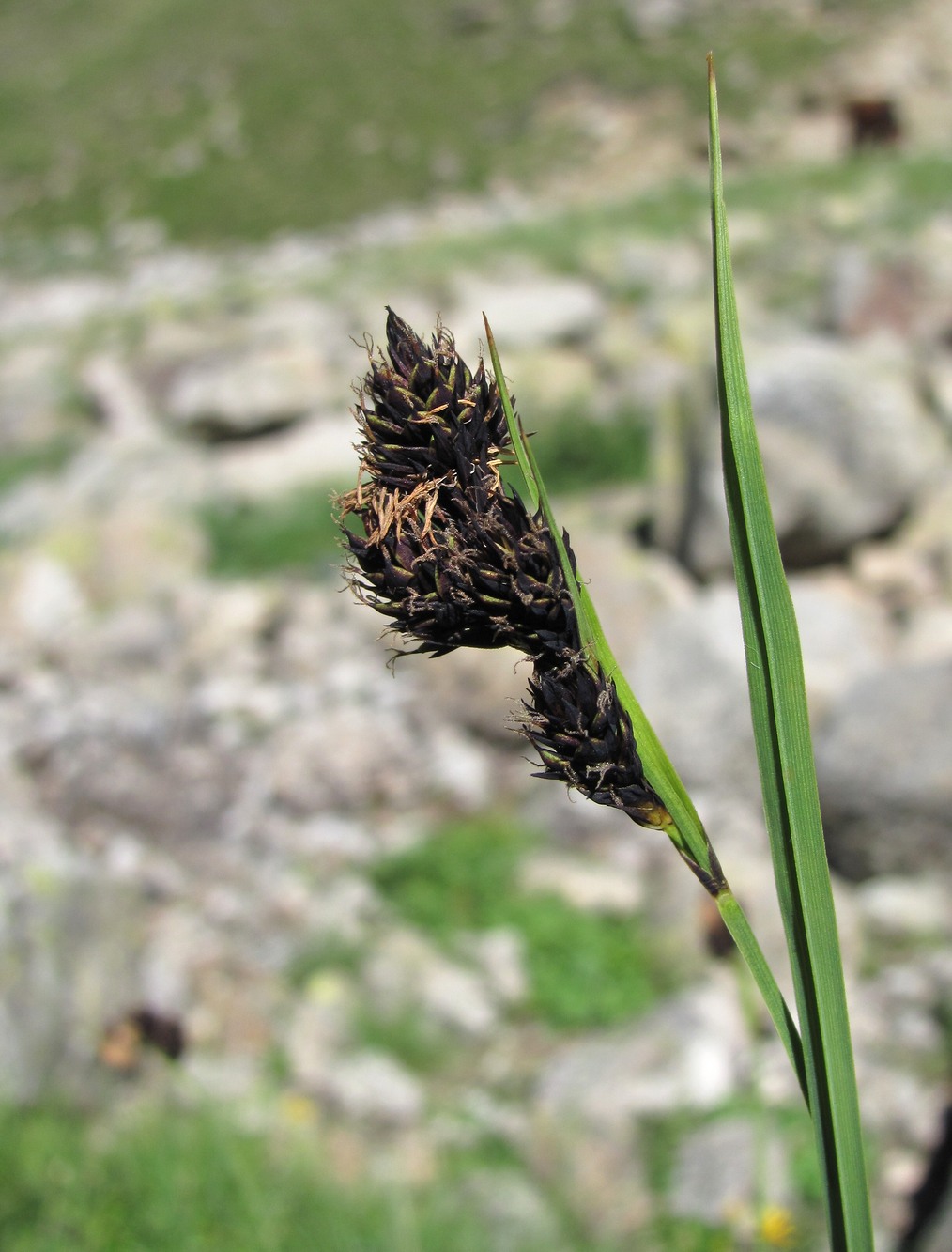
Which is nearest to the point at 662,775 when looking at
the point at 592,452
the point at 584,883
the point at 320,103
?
the point at 584,883

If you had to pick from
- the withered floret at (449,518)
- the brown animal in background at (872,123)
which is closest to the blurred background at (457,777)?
the withered floret at (449,518)

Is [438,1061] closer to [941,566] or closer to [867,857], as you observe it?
[867,857]

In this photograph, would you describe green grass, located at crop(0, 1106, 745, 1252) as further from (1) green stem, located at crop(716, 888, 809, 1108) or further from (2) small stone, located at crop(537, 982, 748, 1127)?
(1) green stem, located at crop(716, 888, 809, 1108)

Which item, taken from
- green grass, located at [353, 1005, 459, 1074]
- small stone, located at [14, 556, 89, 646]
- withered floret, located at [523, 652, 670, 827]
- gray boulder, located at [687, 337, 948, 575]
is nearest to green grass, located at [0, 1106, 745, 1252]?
green grass, located at [353, 1005, 459, 1074]

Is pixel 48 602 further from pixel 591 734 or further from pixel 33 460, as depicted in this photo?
pixel 591 734

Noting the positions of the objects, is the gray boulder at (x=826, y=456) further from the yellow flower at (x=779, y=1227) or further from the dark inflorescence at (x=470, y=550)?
the dark inflorescence at (x=470, y=550)
